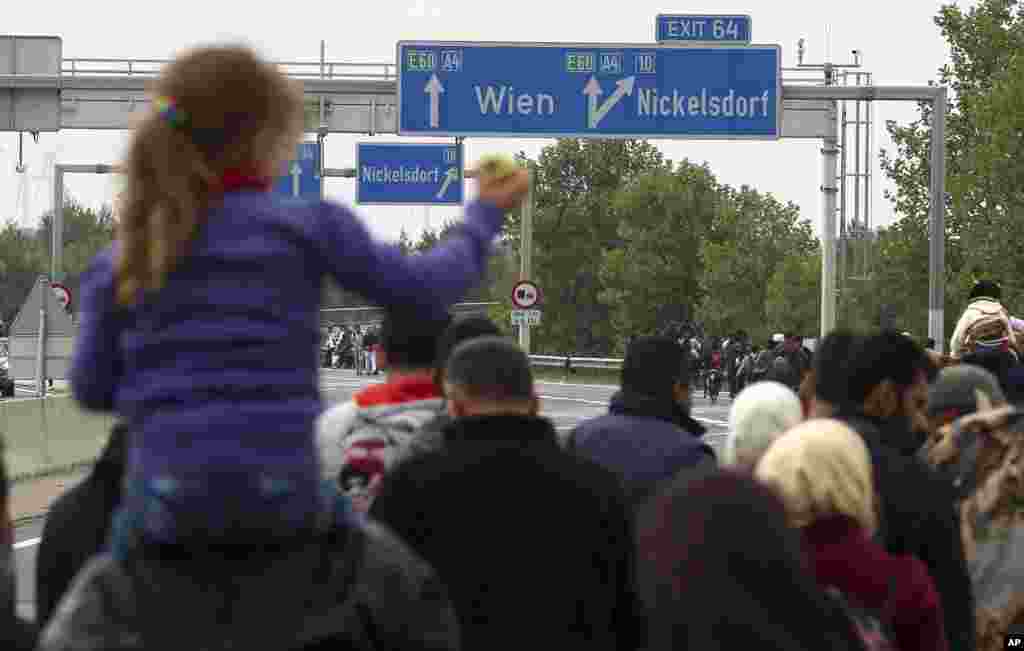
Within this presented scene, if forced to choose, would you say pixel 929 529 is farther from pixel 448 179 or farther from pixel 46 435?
pixel 448 179

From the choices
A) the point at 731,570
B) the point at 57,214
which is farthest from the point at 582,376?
the point at 731,570

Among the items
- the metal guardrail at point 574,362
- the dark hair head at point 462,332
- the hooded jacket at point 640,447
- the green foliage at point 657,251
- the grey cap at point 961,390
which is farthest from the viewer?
the green foliage at point 657,251

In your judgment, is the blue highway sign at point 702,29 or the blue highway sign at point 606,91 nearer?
the blue highway sign at point 606,91

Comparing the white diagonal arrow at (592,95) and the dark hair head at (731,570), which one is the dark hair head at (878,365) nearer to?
the dark hair head at (731,570)

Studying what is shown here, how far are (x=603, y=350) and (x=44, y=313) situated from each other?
7794 cm

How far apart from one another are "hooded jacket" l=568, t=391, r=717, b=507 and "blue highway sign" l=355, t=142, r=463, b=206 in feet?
110

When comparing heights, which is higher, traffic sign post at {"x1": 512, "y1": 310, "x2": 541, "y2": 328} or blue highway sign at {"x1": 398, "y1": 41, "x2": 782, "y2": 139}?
blue highway sign at {"x1": 398, "y1": 41, "x2": 782, "y2": 139}

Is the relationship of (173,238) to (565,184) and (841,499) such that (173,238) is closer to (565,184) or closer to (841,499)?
(841,499)

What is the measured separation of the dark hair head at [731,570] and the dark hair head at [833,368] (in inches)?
76.1

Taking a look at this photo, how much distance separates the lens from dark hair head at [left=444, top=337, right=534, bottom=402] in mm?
5359

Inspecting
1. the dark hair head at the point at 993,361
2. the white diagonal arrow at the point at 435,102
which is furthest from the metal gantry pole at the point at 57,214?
the dark hair head at the point at 993,361

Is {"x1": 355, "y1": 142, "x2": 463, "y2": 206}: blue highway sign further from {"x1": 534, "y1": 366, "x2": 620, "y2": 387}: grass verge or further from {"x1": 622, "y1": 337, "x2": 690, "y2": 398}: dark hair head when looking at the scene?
{"x1": 622, "y1": 337, "x2": 690, "y2": 398}: dark hair head

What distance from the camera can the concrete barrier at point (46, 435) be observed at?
2441 cm

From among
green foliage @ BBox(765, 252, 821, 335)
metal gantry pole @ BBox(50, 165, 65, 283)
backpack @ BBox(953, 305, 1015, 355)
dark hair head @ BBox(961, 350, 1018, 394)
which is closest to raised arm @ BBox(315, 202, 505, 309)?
dark hair head @ BBox(961, 350, 1018, 394)
